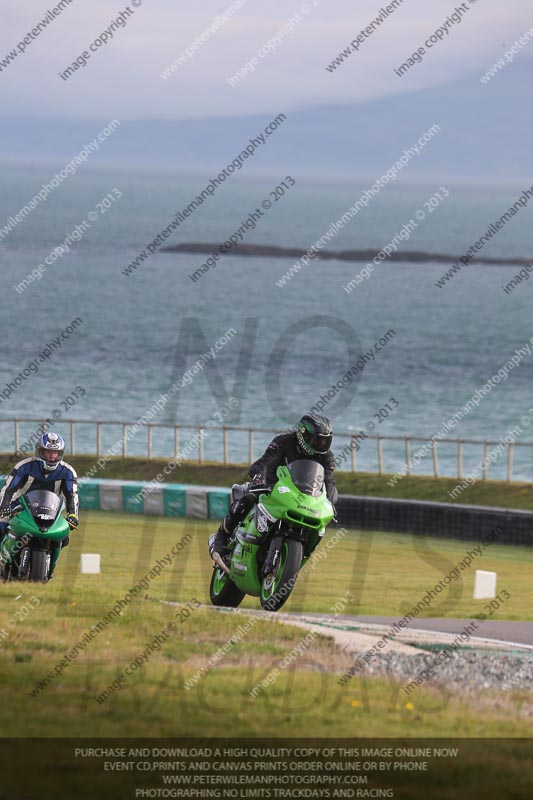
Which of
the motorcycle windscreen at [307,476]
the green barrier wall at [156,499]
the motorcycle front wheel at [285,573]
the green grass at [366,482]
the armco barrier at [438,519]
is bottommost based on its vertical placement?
the motorcycle front wheel at [285,573]

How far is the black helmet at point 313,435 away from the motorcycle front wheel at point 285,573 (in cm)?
100

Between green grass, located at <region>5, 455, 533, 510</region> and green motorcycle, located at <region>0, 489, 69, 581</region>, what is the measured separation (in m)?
20.6

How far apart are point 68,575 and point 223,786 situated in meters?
14.5

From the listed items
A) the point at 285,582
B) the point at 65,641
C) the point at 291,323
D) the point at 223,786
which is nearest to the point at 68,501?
the point at 285,582

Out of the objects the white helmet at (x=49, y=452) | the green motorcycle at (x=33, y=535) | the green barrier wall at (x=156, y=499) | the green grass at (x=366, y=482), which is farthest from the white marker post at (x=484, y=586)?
the green grass at (x=366, y=482)

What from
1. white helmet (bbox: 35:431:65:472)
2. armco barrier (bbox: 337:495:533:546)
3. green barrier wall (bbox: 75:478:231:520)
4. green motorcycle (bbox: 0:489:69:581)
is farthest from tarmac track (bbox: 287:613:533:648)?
green barrier wall (bbox: 75:478:231:520)

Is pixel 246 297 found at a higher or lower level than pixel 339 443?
higher

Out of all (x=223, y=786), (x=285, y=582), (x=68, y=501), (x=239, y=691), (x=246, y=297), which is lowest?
(x=223, y=786)

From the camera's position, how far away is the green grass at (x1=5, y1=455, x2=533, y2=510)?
3709cm

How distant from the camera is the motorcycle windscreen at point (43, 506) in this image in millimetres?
16953

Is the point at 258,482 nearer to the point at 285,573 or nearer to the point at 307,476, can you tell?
the point at 307,476

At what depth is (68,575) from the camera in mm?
23422

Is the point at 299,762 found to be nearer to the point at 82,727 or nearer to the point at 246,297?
the point at 82,727

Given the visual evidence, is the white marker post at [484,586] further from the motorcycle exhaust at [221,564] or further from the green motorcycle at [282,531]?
the green motorcycle at [282,531]
